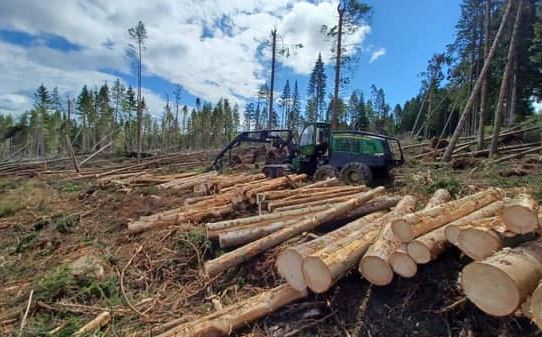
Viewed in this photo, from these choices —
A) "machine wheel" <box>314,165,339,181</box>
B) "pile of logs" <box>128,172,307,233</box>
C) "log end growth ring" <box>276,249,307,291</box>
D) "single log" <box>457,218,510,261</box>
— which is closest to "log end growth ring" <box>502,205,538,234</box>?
"single log" <box>457,218,510,261</box>

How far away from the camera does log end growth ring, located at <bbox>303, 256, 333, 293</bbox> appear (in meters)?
3.48

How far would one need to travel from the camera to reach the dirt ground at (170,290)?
3.41m

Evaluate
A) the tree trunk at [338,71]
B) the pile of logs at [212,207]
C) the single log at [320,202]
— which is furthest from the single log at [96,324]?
the tree trunk at [338,71]

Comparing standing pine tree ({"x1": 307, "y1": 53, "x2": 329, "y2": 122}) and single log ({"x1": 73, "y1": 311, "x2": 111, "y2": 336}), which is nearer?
single log ({"x1": 73, "y1": 311, "x2": 111, "y2": 336})

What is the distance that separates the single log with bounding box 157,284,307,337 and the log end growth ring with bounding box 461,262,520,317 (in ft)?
5.24

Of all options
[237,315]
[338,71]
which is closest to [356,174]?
[237,315]

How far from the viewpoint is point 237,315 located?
12.1 ft

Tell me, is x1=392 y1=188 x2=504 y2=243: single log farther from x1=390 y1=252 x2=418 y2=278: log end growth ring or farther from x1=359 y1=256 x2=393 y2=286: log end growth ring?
x1=359 y1=256 x2=393 y2=286: log end growth ring

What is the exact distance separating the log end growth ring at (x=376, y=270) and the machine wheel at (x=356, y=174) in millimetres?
7027

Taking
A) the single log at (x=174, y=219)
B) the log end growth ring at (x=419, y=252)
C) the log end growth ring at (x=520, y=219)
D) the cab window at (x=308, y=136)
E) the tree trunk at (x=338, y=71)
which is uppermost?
the tree trunk at (x=338, y=71)

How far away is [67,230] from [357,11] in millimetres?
19009

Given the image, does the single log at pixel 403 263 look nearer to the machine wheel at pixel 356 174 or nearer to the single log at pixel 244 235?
the single log at pixel 244 235

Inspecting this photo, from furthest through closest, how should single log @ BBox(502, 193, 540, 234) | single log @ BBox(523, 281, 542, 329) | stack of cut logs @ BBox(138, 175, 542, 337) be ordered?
single log @ BBox(502, 193, 540, 234) → stack of cut logs @ BBox(138, 175, 542, 337) → single log @ BBox(523, 281, 542, 329)

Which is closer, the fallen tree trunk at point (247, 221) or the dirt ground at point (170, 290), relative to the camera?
the dirt ground at point (170, 290)
